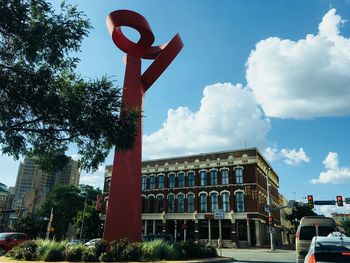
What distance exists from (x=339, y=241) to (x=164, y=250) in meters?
12.2

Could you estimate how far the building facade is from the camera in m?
48.3

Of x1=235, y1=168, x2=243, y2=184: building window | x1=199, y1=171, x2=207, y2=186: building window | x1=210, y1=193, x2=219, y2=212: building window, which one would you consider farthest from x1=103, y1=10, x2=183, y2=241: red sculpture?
x1=210, y1=193, x2=219, y2=212: building window

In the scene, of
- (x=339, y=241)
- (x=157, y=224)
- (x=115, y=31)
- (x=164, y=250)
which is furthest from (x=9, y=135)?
(x=157, y=224)

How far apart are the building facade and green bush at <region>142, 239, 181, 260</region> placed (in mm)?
→ 27529

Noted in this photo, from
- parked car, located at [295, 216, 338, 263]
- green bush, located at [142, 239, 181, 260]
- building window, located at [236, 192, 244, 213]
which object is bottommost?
green bush, located at [142, 239, 181, 260]

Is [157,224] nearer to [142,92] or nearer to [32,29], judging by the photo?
[142,92]

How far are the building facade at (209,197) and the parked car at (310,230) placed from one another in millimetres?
28158

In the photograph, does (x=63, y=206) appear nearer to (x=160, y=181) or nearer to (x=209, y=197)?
(x=160, y=181)

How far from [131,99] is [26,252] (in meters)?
12.0

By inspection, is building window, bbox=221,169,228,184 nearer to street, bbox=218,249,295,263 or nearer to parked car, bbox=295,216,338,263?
street, bbox=218,249,295,263

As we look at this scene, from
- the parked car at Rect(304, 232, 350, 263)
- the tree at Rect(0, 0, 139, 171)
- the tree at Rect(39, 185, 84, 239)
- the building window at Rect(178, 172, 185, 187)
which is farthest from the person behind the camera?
the tree at Rect(39, 185, 84, 239)

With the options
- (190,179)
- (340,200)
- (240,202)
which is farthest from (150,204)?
(340,200)

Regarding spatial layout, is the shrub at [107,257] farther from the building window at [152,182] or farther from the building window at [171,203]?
the building window at [152,182]

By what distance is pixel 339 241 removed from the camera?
24.6ft
